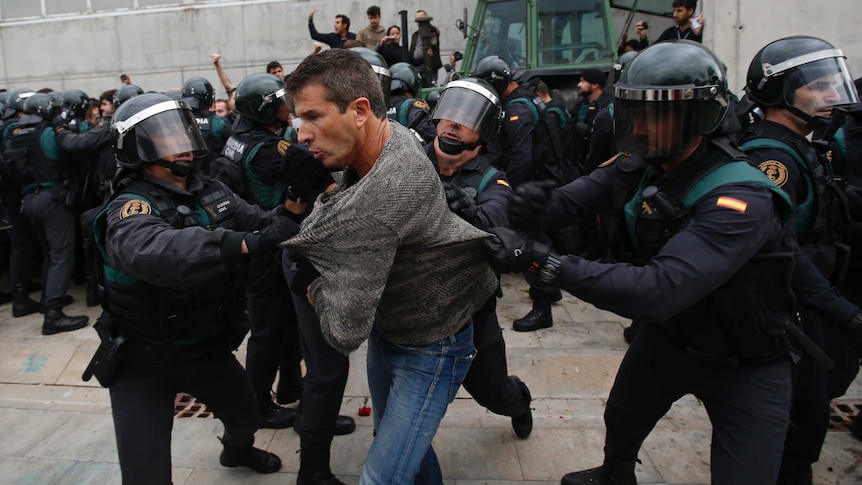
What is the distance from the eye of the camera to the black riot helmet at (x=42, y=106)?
19.8 ft

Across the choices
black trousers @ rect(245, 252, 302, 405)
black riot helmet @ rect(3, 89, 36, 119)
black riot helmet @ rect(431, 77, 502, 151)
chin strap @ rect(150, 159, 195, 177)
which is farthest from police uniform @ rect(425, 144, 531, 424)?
black riot helmet @ rect(3, 89, 36, 119)

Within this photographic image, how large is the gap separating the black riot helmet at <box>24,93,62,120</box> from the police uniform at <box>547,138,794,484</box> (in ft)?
18.7

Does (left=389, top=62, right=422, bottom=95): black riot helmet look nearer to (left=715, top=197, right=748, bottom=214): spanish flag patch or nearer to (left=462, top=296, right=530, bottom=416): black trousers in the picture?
(left=462, top=296, right=530, bottom=416): black trousers

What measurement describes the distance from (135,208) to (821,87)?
3.12 metres

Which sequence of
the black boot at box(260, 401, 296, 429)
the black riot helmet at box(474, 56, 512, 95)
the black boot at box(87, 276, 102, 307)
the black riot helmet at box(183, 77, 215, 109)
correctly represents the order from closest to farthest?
1. the black boot at box(260, 401, 296, 429)
2. the black riot helmet at box(474, 56, 512, 95)
3. the black riot helmet at box(183, 77, 215, 109)
4. the black boot at box(87, 276, 102, 307)

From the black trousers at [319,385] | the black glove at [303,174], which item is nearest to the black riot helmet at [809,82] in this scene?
the black glove at [303,174]

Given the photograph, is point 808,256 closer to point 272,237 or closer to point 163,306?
point 272,237

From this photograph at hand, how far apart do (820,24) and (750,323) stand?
20.1ft

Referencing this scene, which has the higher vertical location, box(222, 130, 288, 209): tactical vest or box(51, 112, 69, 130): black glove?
box(51, 112, 69, 130): black glove

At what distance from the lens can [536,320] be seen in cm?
518

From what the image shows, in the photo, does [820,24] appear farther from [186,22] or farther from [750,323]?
[186,22]

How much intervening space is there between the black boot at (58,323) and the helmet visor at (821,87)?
5.93 m

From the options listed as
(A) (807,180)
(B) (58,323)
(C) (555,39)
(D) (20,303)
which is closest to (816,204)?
(A) (807,180)

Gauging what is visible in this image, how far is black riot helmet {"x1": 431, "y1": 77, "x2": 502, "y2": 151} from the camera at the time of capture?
10.5 ft
